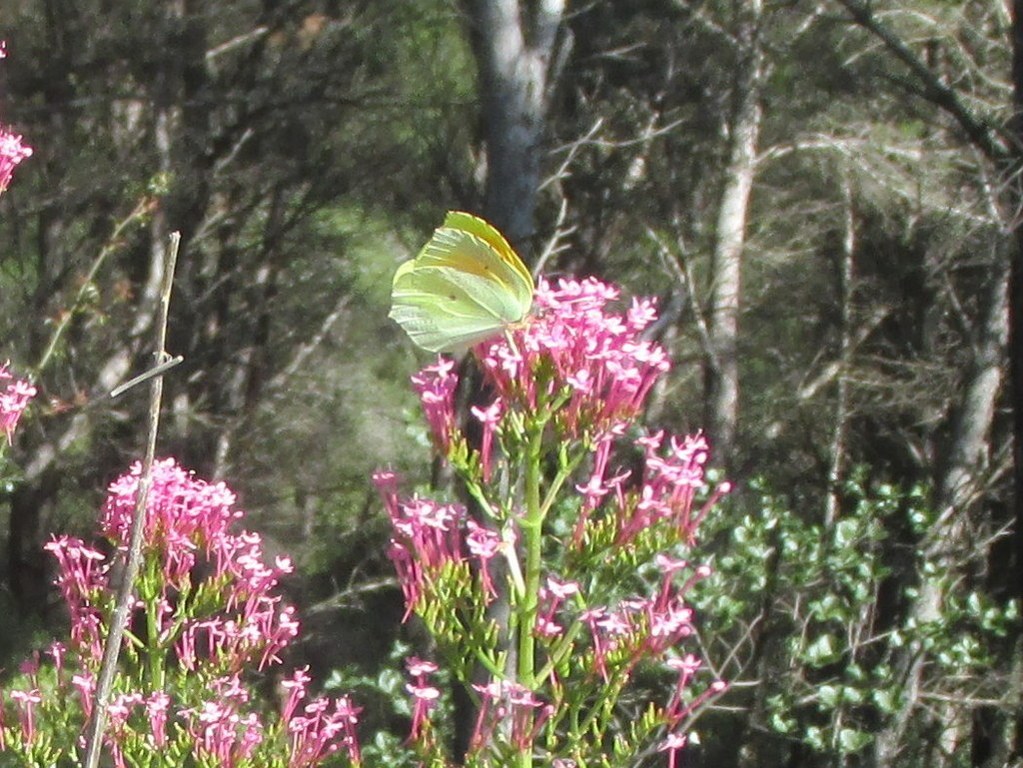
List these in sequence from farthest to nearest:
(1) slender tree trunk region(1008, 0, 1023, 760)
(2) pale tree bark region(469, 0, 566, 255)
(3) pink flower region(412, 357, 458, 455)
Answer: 1. (2) pale tree bark region(469, 0, 566, 255)
2. (1) slender tree trunk region(1008, 0, 1023, 760)
3. (3) pink flower region(412, 357, 458, 455)

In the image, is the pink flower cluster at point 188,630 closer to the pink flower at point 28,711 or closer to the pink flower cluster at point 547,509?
the pink flower at point 28,711

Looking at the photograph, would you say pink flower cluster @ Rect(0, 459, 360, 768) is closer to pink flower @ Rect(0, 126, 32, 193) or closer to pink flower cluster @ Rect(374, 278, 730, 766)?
pink flower cluster @ Rect(374, 278, 730, 766)

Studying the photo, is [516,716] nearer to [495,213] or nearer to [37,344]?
[495,213]

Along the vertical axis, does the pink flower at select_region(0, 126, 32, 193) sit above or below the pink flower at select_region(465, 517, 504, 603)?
above

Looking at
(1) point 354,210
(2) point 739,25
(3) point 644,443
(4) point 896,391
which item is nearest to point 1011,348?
(3) point 644,443

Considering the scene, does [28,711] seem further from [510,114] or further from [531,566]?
[510,114]

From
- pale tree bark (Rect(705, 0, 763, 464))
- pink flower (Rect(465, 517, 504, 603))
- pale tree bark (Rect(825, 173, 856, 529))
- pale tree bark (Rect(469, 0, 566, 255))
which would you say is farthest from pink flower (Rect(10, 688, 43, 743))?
pale tree bark (Rect(705, 0, 763, 464))

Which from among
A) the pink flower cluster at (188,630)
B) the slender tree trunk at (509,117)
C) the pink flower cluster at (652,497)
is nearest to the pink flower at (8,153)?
the pink flower cluster at (188,630)

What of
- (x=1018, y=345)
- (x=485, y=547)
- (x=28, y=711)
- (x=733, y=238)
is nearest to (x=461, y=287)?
(x=485, y=547)
